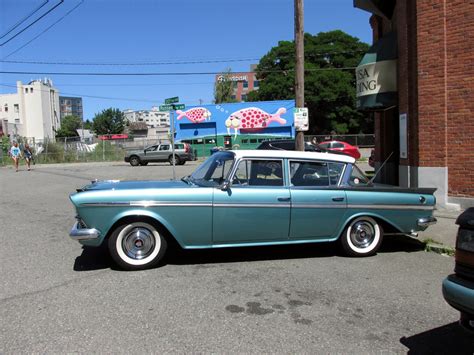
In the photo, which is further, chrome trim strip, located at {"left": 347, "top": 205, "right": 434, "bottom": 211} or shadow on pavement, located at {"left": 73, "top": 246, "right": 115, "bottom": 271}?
chrome trim strip, located at {"left": 347, "top": 205, "right": 434, "bottom": 211}

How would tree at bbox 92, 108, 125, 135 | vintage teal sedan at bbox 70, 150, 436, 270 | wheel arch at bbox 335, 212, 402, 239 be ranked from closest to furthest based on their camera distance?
vintage teal sedan at bbox 70, 150, 436, 270
wheel arch at bbox 335, 212, 402, 239
tree at bbox 92, 108, 125, 135

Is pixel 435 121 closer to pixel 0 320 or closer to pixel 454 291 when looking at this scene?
pixel 454 291

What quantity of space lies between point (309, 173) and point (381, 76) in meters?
6.16

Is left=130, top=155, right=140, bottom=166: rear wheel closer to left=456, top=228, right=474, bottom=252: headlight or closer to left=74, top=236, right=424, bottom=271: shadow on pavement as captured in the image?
left=74, top=236, right=424, bottom=271: shadow on pavement

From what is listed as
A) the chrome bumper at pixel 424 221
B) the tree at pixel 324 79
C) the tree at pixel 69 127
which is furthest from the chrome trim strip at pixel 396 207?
the tree at pixel 69 127

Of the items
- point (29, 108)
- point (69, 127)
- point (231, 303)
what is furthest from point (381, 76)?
point (69, 127)

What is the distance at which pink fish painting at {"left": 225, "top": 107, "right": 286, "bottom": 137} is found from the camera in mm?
42500

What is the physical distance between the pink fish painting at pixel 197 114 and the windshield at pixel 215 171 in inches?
1479

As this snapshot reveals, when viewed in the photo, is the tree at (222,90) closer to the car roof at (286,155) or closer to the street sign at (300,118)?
the street sign at (300,118)

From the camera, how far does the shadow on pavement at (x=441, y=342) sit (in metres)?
3.60

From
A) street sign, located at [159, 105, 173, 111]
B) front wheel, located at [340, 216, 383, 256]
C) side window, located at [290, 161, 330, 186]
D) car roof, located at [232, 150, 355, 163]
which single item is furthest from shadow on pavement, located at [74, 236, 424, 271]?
street sign, located at [159, 105, 173, 111]

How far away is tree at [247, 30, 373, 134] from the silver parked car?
2666 cm

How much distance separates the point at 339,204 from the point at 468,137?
497cm

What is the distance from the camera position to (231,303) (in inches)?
180
